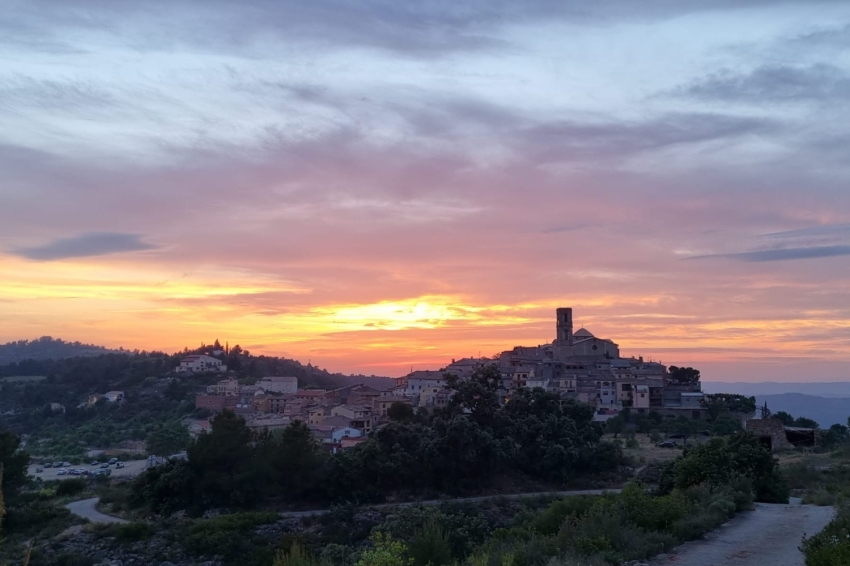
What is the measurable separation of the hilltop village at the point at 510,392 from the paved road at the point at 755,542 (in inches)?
1410

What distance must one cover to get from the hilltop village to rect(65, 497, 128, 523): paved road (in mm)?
10375

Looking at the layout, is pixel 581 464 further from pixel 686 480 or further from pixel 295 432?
pixel 686 480

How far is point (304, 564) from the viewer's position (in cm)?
1152

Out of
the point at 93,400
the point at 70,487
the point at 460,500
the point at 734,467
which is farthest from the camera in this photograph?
the point at 93,400

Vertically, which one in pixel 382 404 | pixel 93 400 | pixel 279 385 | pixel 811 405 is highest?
pixel 279 385

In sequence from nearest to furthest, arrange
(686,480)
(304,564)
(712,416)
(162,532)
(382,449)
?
(304,564) → (686,480) → (162,532) → (382,449) → (712,416)

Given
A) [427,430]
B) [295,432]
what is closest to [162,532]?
[295,432]

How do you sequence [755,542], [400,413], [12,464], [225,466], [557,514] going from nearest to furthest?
[755,542], [557,514], [12,464], [225,466], [400,413]

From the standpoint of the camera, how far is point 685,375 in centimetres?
6975

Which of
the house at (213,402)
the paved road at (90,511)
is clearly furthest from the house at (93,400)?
the paved road at (90,511)

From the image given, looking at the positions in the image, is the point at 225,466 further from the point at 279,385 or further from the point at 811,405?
the point at 811,405

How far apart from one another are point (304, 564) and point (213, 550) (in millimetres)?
16582

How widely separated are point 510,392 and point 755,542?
3829 centimetres

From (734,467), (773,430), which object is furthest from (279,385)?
(734,467)
